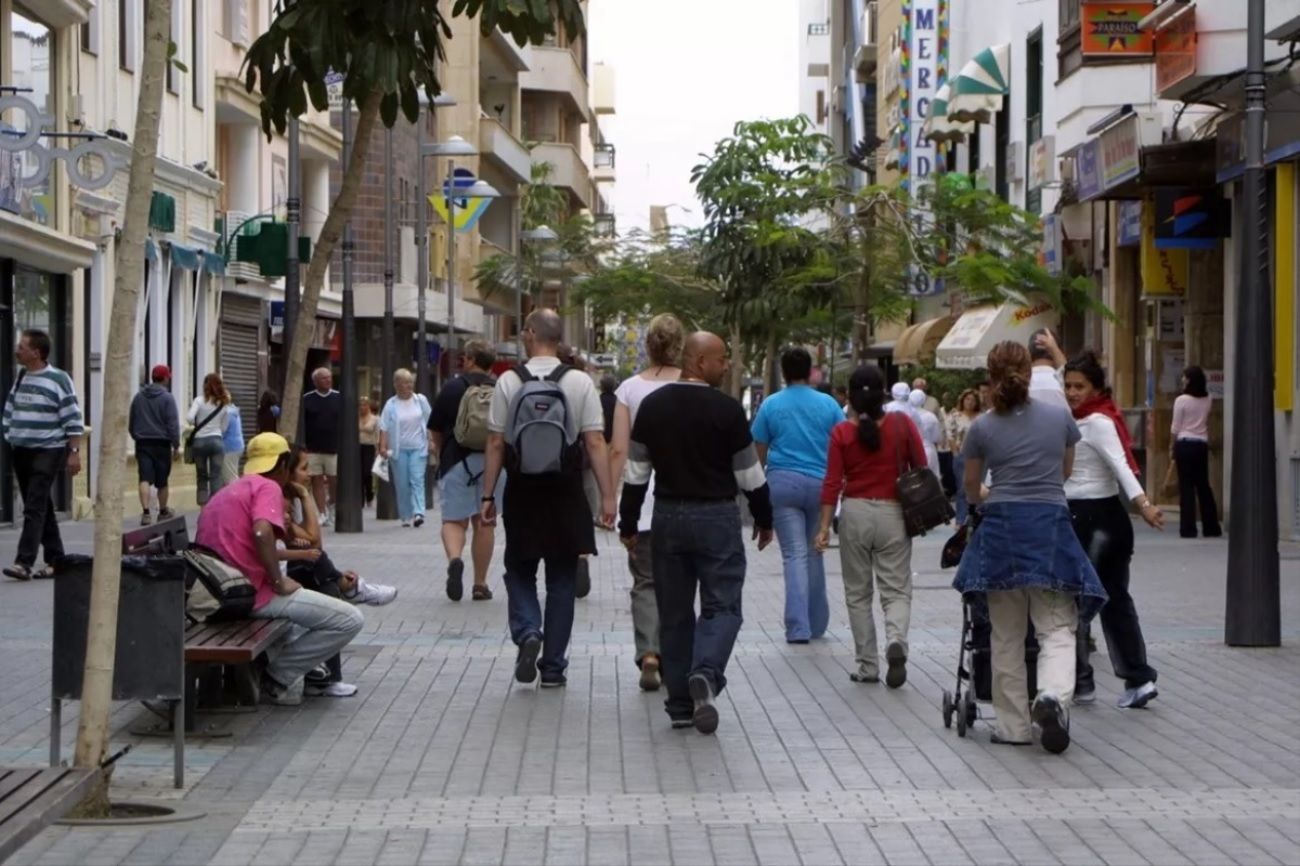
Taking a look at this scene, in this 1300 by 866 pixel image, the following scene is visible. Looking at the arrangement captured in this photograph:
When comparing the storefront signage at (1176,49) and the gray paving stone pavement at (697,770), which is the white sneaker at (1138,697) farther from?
the storefront signage at (1176,49)

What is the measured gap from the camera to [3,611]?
1589 cm

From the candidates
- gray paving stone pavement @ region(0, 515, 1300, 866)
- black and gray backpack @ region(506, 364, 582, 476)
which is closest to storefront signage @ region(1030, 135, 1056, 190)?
gray paving stone pavement @ region(0, 515, 1300, 866)

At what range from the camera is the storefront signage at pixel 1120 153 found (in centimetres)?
2789

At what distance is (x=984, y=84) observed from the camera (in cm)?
4094

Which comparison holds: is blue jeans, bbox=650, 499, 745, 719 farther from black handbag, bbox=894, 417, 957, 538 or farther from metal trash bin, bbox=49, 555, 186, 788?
metal trash bin, bbox=49, 555, 186, 788

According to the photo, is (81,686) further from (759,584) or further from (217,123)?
(217,123)

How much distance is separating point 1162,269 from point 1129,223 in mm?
2161

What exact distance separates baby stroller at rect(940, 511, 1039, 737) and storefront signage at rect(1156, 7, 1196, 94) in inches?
574

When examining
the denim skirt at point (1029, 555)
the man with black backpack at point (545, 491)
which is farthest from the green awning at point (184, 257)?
the denim skirt at point (1029, 555)

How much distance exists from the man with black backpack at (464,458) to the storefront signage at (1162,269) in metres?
13.7

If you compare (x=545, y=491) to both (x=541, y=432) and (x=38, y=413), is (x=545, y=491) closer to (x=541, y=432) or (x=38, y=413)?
(x=541, y=432)

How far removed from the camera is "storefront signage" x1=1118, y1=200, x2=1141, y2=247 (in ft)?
103

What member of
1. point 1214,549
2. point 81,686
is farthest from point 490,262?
point 81,686

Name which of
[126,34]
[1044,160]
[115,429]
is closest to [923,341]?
[1044,160]
